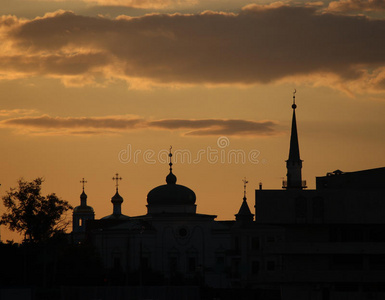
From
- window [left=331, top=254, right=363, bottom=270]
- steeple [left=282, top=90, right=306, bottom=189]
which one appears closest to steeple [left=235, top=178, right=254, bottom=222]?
steeple [left=282, top=90, right=306, bottom=189]

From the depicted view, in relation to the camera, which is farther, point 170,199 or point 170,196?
point 170,196

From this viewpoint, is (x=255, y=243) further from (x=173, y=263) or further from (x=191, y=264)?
(x=173, y=263)

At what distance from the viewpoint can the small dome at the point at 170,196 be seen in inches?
6959

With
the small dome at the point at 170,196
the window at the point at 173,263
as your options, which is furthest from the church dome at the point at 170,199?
the window at the point at 173,263

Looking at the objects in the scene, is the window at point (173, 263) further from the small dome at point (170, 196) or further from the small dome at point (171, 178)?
the small dome at point (171, 178)

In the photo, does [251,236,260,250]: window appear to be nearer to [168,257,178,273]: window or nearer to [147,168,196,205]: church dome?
[168,257,178,273]: window

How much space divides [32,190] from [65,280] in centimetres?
1124

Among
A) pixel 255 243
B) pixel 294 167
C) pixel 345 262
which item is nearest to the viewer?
pixel 345 262

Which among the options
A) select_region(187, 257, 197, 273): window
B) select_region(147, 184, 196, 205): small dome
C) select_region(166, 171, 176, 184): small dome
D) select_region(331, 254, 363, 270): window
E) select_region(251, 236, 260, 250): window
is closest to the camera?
select_region(331, 254, 363, 270): window

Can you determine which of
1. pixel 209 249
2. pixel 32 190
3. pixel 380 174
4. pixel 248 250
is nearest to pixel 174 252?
pixel 209 249

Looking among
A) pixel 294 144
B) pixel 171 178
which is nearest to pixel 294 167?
pixel 294 144

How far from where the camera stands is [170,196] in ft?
580

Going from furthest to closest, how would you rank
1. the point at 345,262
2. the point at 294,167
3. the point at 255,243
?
the point at 294,167
the point at 255,243
the point at 345,262

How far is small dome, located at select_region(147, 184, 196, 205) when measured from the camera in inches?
6959
